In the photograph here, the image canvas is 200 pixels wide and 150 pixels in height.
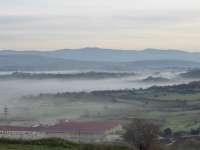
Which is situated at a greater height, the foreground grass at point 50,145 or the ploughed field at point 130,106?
the foreground grass at point 50,145

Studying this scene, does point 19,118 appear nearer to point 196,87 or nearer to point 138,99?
point 138,99

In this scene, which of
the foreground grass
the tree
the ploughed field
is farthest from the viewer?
the ploughed field

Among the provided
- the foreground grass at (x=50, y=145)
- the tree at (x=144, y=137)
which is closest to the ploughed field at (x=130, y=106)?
the tree at (x=144, y=137)

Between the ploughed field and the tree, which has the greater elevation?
the tree

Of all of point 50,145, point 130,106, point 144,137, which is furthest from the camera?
point 130,106

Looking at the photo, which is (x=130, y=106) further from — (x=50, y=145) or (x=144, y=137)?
(x=50, y=145)

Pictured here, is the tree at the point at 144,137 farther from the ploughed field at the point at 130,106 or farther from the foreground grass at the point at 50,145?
the ploughed field at the point at 130,106

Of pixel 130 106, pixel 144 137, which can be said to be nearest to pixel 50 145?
pixel 144 137

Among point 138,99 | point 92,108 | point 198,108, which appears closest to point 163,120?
point 198,108

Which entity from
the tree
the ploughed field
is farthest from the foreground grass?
the ploughed field

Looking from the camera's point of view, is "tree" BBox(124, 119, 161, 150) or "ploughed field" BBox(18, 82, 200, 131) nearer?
"tree" BBox(124, 119, 161, 150)

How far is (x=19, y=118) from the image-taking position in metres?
65.6

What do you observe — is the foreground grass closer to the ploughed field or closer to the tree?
the tree

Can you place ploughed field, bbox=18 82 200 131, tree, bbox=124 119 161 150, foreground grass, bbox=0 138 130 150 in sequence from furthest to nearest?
ploughed field, bbox=18 82 200 131 → tree, bbox=124 119 161 150 → foreground grass, bbox=0 138 130 150
